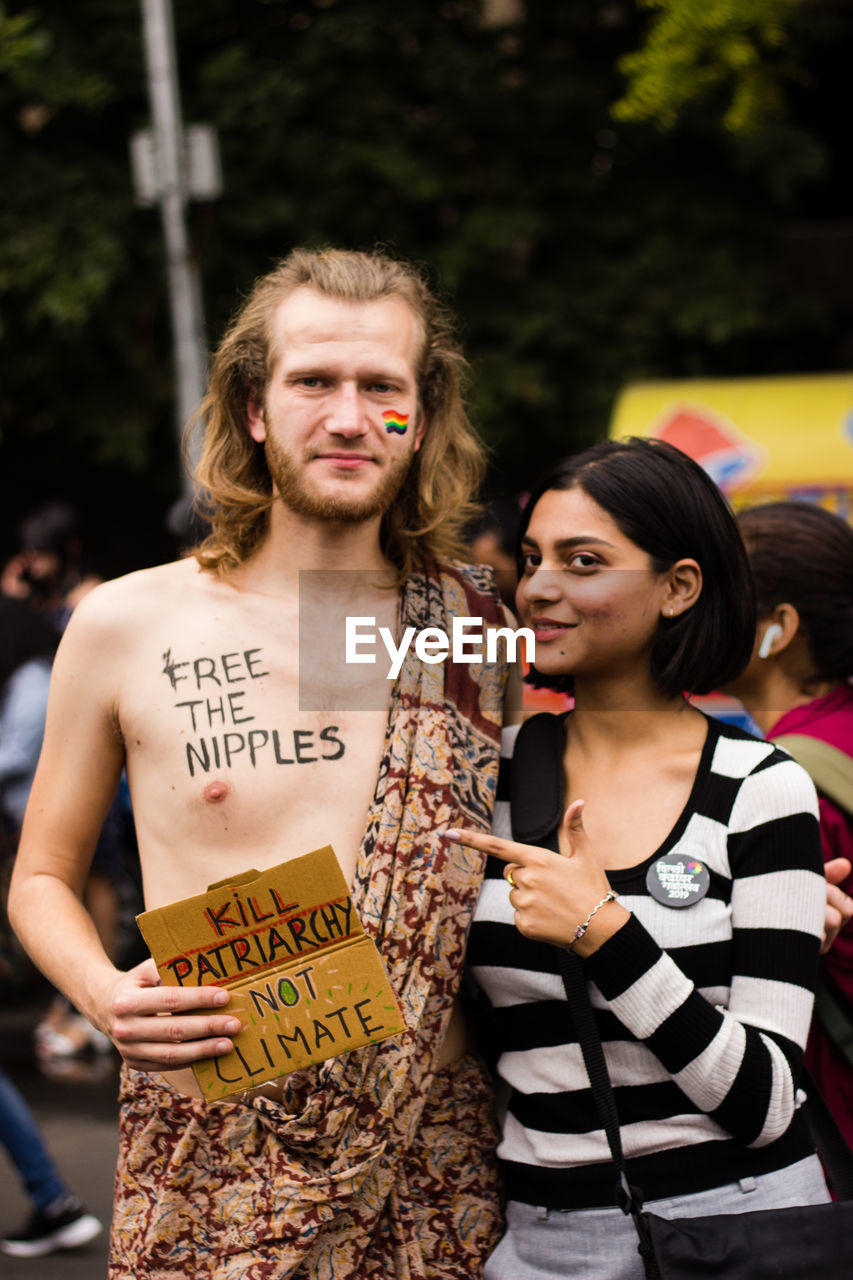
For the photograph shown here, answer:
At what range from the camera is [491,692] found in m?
2.36

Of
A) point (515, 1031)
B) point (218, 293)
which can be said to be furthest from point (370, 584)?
point (218, 293)

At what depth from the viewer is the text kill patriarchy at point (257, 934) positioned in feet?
6.07

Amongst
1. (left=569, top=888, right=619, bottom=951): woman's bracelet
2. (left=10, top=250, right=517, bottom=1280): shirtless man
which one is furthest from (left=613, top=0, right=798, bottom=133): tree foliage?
(left=569, top=888, right=619, bottom=951): woman's bracelet

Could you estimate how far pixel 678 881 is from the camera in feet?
6.43

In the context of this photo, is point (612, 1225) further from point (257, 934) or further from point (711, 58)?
point (711, 58)

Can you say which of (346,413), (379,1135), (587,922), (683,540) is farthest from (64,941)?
(683,540)

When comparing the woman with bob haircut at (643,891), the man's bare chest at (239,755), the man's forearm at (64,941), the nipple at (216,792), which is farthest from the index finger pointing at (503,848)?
the man's forearm at (64,941)

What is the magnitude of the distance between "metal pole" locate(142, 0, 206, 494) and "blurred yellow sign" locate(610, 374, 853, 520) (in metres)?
2.63

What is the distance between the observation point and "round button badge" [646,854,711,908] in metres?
1.95

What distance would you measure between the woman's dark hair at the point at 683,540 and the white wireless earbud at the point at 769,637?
501mm

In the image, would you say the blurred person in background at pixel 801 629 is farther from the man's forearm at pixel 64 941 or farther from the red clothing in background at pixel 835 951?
the man's forearm at pixel 64 941

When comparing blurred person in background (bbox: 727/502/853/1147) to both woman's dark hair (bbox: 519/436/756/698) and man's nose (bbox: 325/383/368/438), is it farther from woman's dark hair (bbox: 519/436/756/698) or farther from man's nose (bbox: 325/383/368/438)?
man's nose (bbox: 325/383/368/438)

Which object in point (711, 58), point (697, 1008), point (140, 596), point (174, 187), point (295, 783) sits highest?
point (711, 58)

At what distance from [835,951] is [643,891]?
1.72 ft
